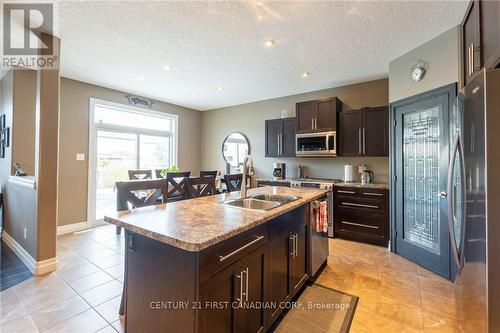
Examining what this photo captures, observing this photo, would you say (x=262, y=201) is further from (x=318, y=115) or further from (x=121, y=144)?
(x=121, y=144)

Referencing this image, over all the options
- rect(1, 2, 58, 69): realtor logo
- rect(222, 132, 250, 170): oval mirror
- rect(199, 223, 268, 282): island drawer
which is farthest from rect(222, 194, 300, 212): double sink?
rect(222, 132, 250, 170): oval mirror

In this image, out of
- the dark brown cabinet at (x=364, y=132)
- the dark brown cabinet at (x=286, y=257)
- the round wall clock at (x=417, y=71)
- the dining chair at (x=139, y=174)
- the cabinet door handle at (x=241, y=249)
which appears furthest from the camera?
the dining chair at (x=139, y=174)

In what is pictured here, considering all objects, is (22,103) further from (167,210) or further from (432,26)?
(432,26)

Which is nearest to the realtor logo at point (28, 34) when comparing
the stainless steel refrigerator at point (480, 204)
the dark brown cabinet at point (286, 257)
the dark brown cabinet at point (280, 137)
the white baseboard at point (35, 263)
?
the white baseboard at point (35, 263)

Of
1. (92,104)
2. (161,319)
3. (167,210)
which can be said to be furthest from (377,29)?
(92,104)

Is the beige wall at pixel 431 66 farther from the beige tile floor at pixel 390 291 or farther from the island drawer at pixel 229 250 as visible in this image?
the island drawer at pixel 229 250

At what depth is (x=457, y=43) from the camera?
7.98 feet

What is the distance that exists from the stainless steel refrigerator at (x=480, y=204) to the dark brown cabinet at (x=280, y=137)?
10.4ft

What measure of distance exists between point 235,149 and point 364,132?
9.99 ft

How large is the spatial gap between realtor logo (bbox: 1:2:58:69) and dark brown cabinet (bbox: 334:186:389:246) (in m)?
4.23

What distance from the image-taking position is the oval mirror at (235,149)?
222 inches

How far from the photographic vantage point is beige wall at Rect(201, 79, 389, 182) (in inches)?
157

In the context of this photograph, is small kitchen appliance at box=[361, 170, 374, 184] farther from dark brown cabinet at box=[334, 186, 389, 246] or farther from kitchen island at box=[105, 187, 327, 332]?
kitchen island at box=[105, 187, 327, 332]

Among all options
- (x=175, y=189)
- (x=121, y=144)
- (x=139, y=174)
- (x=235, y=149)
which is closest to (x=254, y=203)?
(x=175, y=189)
